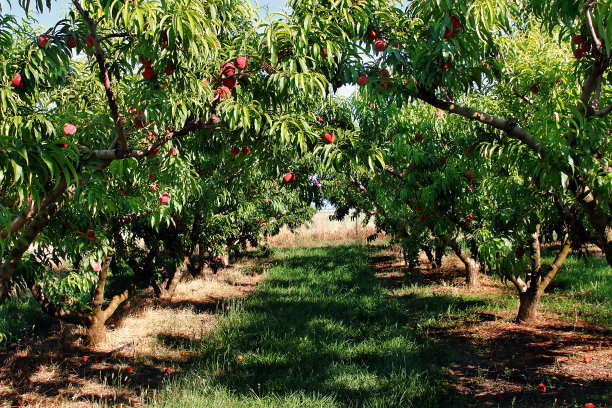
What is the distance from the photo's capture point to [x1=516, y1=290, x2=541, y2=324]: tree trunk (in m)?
6.36

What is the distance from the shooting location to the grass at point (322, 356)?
4.07 meters

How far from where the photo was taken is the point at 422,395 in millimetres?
4125

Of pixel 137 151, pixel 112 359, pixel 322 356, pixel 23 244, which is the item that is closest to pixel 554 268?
pixel 322 356

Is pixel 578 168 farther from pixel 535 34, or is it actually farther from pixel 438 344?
pixel 438 344

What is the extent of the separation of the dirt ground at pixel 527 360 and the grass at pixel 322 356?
30cm

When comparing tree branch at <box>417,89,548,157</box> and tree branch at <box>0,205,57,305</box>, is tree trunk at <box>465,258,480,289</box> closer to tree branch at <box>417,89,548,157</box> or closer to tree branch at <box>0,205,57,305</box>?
tree branch at <box>417,89,548,157</box>

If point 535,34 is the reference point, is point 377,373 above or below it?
below

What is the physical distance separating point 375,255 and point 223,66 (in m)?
12.7

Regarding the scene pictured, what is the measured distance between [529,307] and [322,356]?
3.37m

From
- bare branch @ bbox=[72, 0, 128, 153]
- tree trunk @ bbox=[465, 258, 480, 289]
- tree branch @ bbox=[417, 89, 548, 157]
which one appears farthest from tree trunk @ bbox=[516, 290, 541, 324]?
bare branch @ bbox=[72, 0, 128, 153]

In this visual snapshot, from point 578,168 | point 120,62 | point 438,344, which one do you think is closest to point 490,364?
point 438,344

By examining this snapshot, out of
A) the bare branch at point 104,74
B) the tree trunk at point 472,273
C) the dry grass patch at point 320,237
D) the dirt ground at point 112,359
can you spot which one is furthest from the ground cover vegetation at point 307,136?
the dry grass patch at point 320,237

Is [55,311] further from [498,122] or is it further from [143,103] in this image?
[498,122]

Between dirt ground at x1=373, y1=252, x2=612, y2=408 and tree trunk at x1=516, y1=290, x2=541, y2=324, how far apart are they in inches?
5.2
